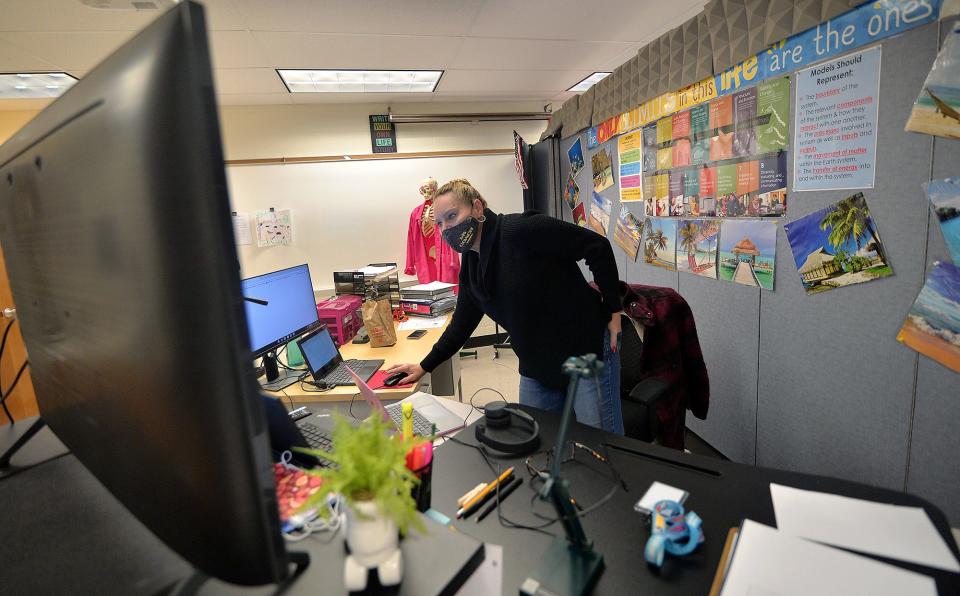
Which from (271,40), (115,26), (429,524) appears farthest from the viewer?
(271,40)

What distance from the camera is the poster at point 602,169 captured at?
3164 millimetres

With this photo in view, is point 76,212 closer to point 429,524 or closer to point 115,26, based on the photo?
point 429,524

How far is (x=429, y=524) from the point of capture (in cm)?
56

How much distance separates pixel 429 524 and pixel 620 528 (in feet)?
1.28

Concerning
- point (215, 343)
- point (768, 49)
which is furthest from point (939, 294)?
point (215, 343)

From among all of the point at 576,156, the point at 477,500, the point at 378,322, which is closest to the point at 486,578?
the point at 477,500

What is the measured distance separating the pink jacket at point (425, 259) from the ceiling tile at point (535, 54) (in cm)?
168

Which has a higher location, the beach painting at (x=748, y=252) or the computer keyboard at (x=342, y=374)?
the beach painting at (x=748, y=252)

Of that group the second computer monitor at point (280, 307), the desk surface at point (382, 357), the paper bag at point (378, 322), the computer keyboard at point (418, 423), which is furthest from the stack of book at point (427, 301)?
the computer keyboard at point (418, 423)

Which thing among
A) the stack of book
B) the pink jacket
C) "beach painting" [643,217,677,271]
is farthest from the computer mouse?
the pink jacket

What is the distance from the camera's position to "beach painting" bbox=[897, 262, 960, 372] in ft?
4.40

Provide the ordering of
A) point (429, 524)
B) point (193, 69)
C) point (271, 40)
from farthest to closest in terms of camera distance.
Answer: point (271, 40) → point (429, 524) → point (193, 69)

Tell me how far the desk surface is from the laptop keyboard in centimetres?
6

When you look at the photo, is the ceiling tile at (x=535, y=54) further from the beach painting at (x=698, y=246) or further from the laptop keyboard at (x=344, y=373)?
the laptop keyboard at (x=344, y=373)
